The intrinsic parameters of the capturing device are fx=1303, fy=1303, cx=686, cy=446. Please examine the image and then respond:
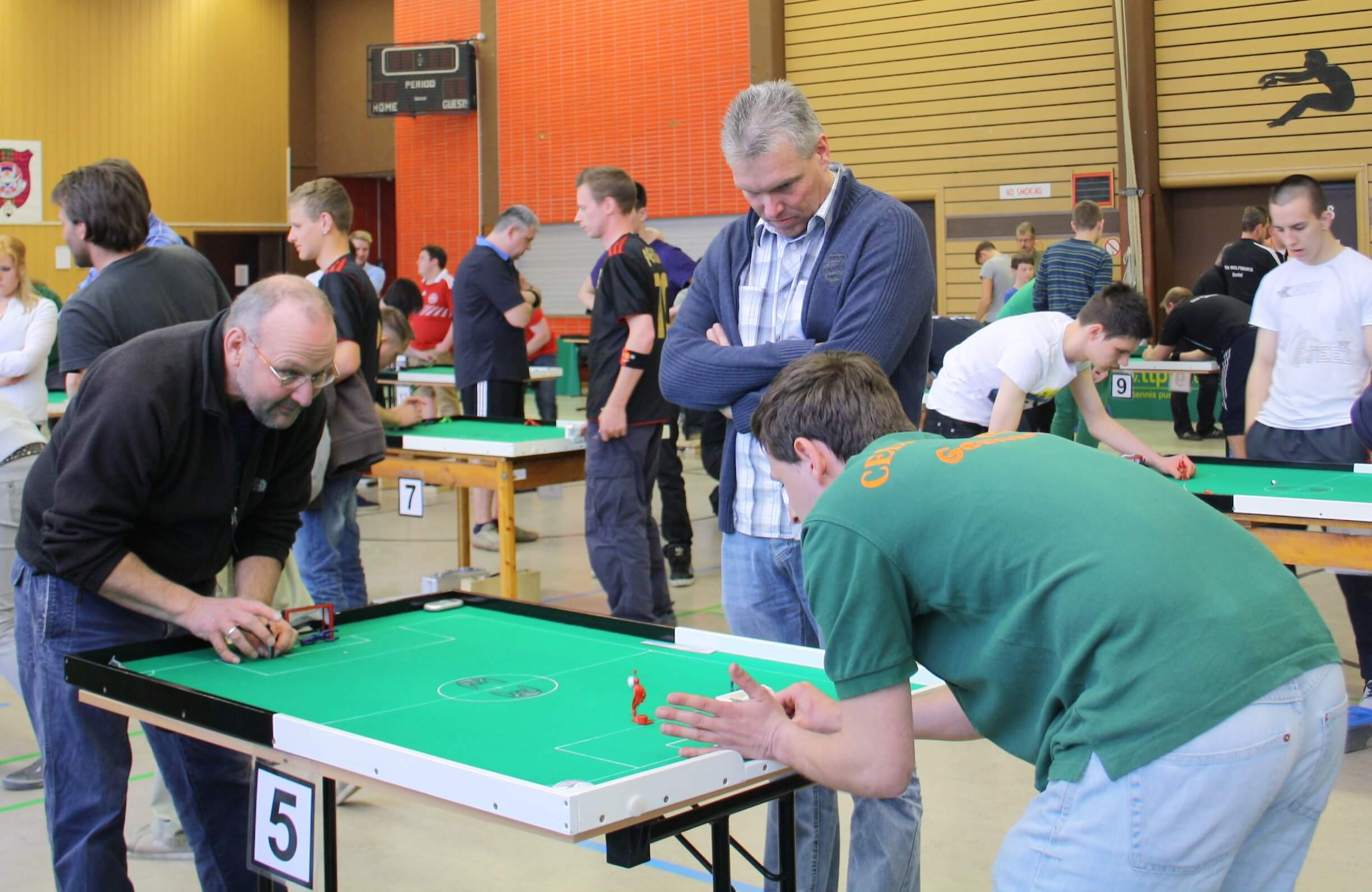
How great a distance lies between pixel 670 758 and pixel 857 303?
3.46 ft

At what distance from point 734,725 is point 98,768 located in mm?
1310

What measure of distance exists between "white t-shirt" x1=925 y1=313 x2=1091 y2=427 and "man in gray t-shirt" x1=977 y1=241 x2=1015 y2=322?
6.89 metres

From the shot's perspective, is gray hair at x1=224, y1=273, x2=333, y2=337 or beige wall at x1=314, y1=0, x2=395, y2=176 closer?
gray hair at x1=224, y1=273, x2=333, y2=337

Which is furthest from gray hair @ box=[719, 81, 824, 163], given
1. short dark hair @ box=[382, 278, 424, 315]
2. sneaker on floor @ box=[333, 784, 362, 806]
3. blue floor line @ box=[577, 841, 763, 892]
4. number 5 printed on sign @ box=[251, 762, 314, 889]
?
short dark hair @ box=[382, 278, 424, 315]

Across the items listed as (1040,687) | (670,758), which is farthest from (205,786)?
(1040,687)

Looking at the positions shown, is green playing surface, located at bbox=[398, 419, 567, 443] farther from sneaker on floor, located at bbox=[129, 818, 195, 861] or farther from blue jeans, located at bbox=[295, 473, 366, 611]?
sneaker on floor, located at bbox=[129, 818, 195, 861]

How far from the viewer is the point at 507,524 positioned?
5.00m

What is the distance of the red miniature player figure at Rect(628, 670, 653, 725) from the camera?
1.85 meters

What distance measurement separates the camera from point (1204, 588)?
1.40 metres

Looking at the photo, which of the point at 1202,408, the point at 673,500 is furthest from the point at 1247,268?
the point at 673,500

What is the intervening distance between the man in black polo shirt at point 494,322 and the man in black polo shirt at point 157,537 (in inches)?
135

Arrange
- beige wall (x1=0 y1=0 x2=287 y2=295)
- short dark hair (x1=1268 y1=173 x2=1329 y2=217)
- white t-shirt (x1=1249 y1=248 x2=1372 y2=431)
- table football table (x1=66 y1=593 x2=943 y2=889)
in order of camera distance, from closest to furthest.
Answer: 1. table football table (x1=66 y1=593 x2=943 y2=889)
2. short dark hair (x1=1268 y1=173 x2=1329 y2=217)
3. white t-shirt (x1=1249 y1=248 x2=1372 y2=431)
4. beige wall (x1=0 y1=0 x2=287 y2=295)

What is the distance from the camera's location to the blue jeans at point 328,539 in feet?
13.8

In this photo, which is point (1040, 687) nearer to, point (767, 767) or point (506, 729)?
point (767, 767)
